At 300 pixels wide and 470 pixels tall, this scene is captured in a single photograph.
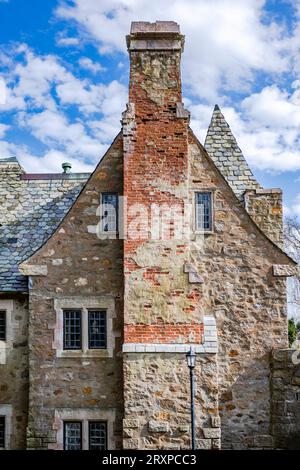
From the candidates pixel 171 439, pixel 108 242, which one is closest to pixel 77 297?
pixel 108 242

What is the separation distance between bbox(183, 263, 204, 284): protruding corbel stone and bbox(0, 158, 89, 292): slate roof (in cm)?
438

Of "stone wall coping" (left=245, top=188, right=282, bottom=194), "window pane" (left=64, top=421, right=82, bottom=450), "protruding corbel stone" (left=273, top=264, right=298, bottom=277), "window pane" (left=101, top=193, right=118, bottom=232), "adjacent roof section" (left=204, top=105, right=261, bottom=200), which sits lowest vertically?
"window pane" (left=64, top=421, right=82, bottom=450)

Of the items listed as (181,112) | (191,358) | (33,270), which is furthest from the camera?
(33,270)

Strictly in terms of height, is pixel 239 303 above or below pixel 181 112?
below

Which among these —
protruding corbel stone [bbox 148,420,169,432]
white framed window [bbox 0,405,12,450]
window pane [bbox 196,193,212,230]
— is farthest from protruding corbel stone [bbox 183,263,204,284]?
white framed window [bbox 0,405,12,450]

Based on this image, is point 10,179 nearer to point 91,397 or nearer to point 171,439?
point 91,397

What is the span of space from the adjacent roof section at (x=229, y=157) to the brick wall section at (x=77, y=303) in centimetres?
330

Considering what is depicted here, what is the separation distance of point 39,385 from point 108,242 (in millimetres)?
3963

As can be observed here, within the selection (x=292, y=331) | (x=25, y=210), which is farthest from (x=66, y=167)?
(x=292, y=331)

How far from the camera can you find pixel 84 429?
15875 millimetres

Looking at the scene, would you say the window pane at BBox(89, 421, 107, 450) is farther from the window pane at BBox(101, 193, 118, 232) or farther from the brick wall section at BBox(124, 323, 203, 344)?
the window pane at BBox(101, 193, 118, 232)

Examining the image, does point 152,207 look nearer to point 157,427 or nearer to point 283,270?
point 283,270

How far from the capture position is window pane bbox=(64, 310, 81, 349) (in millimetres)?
16328

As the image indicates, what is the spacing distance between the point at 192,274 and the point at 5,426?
20.2ft
